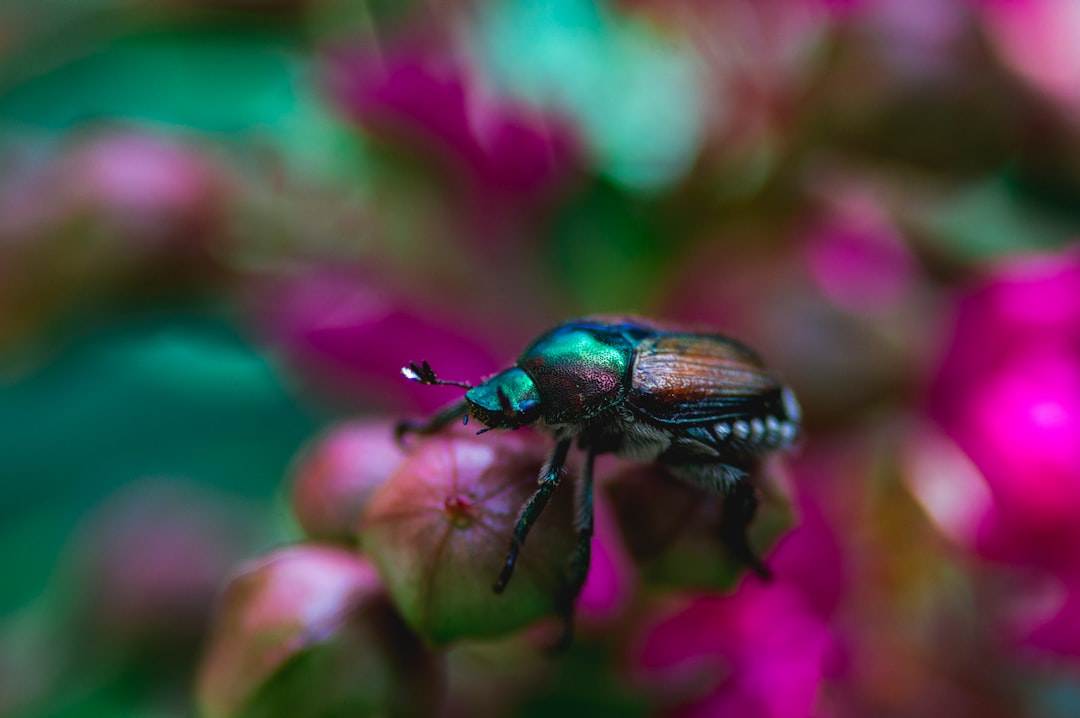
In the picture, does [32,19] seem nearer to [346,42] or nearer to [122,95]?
[122,95]

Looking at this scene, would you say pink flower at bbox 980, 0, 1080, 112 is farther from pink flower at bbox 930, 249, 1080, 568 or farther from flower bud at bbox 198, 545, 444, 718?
flower bud at bbox 198, 545, 444, 718

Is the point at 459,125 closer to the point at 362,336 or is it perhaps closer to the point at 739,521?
the point at 362,336

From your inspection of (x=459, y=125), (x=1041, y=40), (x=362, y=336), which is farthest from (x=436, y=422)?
(x=1041, y=40)

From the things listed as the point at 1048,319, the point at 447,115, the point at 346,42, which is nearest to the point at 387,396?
the point at 447,115

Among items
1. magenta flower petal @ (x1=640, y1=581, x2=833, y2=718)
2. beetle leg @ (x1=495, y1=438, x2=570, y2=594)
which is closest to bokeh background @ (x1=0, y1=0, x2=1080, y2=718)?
magenta flower petal @ (x1=640, y1=581, x2=833, y2=718)

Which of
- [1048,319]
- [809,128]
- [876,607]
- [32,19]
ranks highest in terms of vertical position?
[32,19]

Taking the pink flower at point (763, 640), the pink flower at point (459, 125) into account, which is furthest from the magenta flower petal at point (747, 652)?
the pink flower at point (459, 125)
